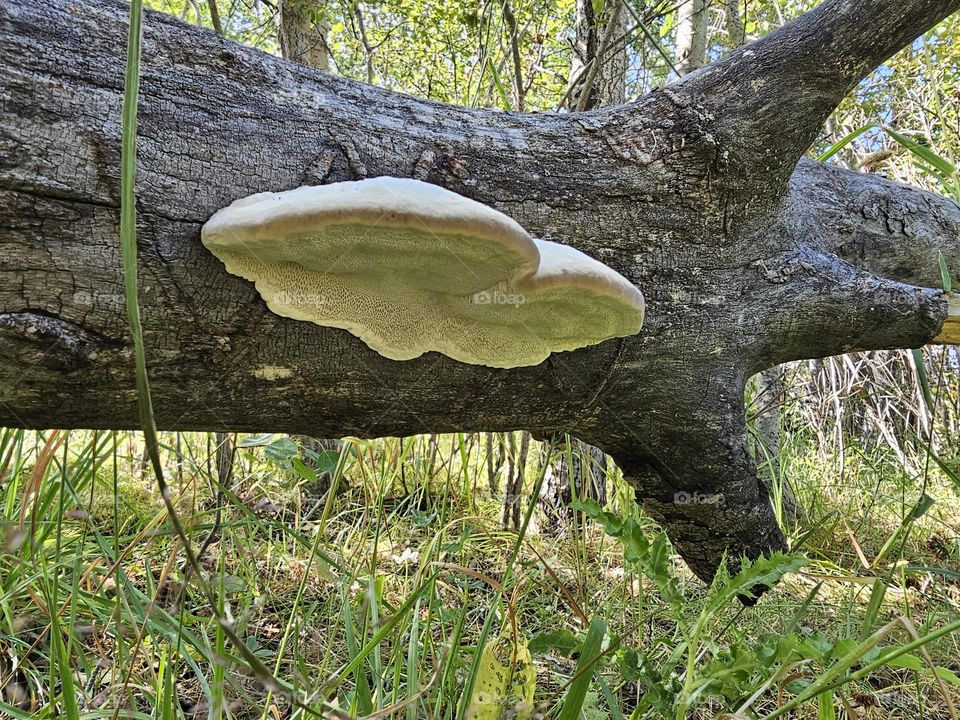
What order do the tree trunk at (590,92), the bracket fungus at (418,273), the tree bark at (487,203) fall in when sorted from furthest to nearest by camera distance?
the tree trunk at (590,92) → the tree bark at (487,203) → the bracket fungus at (418,273)

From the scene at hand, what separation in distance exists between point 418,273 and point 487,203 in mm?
365

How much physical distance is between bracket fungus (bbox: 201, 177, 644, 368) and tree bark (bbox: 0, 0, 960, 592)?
0.09m

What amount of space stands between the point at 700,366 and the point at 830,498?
10.5ft

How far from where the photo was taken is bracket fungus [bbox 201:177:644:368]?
0.78 m

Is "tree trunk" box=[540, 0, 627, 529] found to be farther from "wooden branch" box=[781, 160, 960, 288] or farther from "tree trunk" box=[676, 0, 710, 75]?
"wooden branch" box=[781, 160, 960, 288]

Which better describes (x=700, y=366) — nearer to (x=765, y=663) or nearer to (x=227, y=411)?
(x=765, y=663)

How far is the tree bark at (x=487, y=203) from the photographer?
0.94m

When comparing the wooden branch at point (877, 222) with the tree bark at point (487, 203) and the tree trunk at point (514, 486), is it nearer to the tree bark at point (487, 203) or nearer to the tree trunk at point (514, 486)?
the tree bark at point (487, 203)

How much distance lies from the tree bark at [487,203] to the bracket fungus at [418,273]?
0.09 metres

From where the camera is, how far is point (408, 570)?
235 centimetres

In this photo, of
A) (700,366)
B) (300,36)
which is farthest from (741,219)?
(300,36)

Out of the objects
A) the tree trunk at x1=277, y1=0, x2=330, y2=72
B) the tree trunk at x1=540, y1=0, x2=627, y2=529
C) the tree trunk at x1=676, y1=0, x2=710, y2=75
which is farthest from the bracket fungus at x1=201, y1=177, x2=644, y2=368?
the tree trunk at x1=676, y1=0, x2=710, y2=75

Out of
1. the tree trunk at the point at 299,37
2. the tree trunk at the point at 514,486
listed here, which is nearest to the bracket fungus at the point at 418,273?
the tree trunk at the point at 514,486

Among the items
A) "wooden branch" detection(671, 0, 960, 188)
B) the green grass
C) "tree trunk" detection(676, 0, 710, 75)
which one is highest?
"tree trunk" detection(676, 0, 710, 75)
